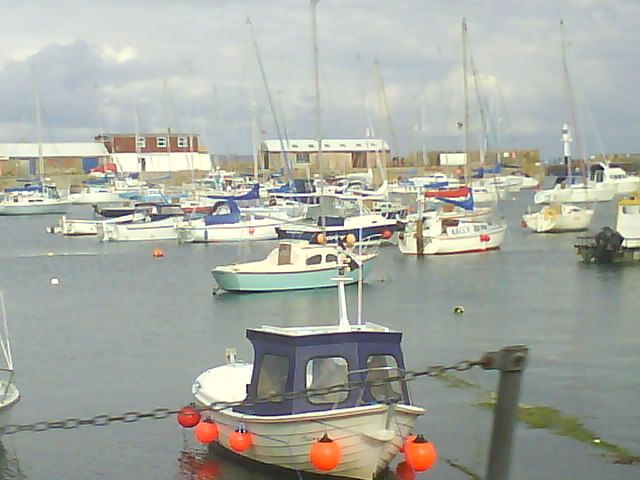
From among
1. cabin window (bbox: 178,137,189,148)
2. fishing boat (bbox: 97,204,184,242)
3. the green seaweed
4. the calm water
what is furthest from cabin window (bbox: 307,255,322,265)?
cabin window (bbox: 178,137,189,148)

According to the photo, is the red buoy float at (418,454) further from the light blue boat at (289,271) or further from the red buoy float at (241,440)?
the light blue boat at (289,271)

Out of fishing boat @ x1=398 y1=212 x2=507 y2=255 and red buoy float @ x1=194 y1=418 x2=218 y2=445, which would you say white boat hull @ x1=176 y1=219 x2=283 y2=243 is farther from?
red buoy float @ x1=194 y1=418 x2=218 y2=445

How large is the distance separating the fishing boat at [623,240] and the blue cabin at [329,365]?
32.6 meters

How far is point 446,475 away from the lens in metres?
16.1

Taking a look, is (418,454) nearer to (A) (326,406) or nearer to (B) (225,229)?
(A) (326,406)

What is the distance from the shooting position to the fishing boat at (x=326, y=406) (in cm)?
1362

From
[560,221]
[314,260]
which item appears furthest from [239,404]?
[560,221]

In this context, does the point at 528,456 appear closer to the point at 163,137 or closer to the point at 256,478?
the point at 256,478

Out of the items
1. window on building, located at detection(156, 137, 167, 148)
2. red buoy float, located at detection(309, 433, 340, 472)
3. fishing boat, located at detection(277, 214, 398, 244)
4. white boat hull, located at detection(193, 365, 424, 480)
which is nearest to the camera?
red buoy float, located at detection(309, 433, 340, 472)

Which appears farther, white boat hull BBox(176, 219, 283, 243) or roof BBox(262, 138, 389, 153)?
roof BBox(262, 138, 389, 153)

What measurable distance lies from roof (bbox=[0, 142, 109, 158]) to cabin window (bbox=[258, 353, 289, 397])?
4954 inches

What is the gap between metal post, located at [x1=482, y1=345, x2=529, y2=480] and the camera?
551 centimetres

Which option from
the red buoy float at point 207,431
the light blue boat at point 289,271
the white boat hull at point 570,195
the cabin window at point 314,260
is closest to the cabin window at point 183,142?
the white boat hull at point 570,195

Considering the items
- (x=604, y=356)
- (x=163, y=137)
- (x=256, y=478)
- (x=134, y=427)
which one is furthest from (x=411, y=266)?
(x=163, y=137)
